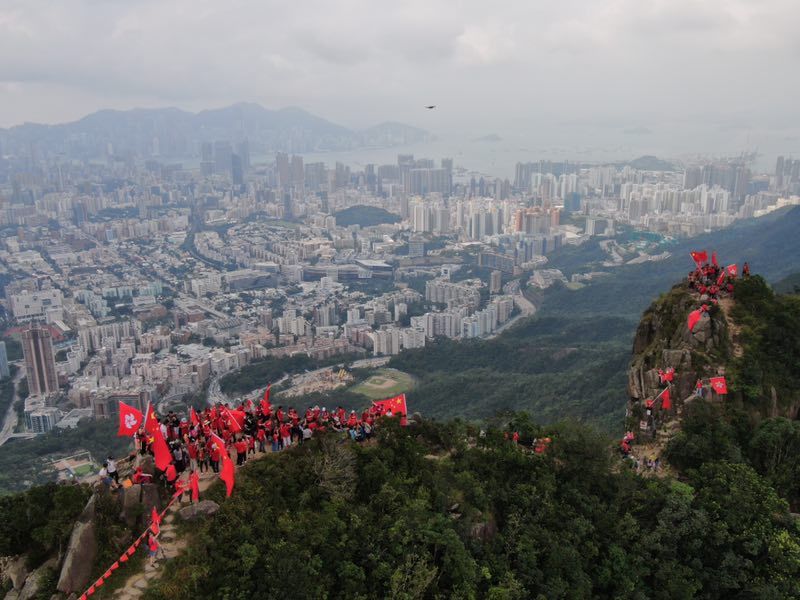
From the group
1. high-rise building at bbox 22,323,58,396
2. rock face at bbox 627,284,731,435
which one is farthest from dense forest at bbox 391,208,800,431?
high-rise building at bbox 22,323,58,396

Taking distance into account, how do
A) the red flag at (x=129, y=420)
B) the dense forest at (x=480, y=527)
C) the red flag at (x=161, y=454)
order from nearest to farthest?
the dense forest at (x=480, y=527), the red flag at (x=161, y=454), the red flag at (x=129, y=420)

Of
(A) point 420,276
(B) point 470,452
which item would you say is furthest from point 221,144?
(B) point 470,452

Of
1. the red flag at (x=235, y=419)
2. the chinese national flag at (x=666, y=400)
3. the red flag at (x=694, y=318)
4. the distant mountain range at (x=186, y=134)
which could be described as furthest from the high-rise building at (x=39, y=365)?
the distant mountain range at (x=186, y=134)

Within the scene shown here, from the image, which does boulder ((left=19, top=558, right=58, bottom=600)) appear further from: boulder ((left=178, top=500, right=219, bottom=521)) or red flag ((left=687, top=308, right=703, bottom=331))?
red flag ((left=687, top=308, right=703, bottom=331))

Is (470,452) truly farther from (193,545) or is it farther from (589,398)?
(589,398)

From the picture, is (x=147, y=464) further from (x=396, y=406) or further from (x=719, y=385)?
(x=719, y=385)

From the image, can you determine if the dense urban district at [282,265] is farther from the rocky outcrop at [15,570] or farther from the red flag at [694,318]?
the red flag at [694,318]
